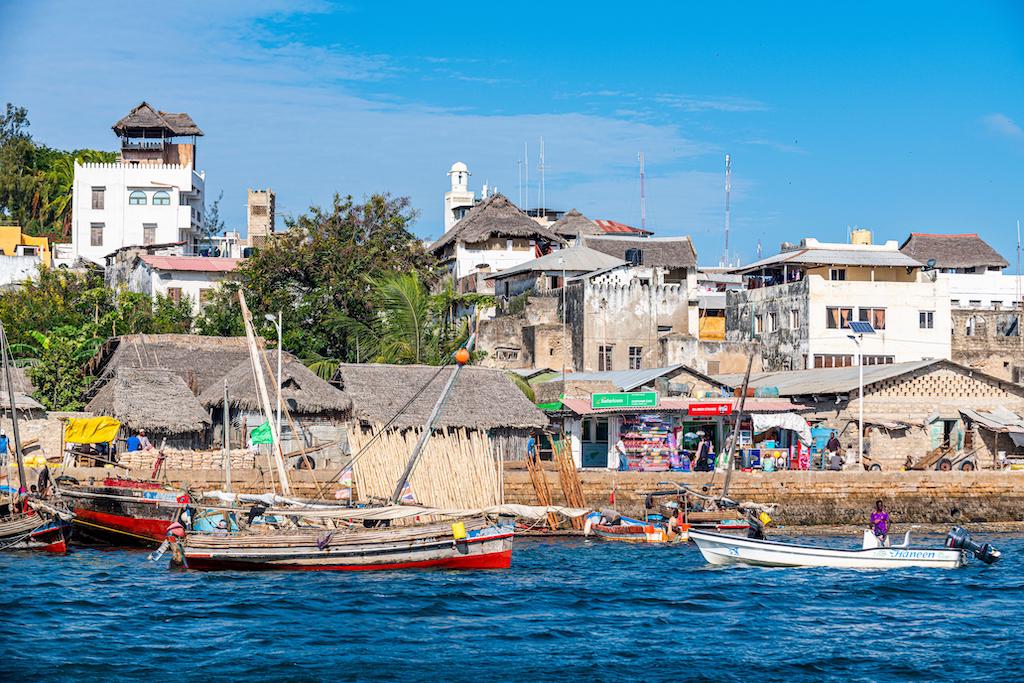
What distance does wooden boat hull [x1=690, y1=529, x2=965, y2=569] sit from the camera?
30.9 m

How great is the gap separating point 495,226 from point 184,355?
23919 millimetres

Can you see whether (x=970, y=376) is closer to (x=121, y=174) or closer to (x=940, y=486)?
(x=940, y=486)

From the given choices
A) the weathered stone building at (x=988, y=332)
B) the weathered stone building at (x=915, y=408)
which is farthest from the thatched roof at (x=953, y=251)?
the weathered stone building at (x=915, y=408)

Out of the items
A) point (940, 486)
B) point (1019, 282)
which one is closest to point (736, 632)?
point (940, 486)

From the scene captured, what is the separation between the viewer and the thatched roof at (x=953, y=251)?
244 feet

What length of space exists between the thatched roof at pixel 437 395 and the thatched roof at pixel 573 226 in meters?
36.0

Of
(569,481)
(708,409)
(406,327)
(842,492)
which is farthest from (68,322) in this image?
(842,492)

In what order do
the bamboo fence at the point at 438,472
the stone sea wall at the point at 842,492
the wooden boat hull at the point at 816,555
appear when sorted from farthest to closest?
the stone sea wall at the point at 842,492, the bamboo fence at the point at 438,472, the wooden boat hull at the point at 816,555

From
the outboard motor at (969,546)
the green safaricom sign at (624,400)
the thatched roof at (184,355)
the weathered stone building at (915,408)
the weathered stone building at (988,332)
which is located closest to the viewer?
the outboard motor at (969,546)

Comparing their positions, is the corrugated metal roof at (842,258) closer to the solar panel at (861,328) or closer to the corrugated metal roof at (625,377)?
the solar panel at (861,328)

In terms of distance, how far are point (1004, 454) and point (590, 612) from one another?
2384 cm

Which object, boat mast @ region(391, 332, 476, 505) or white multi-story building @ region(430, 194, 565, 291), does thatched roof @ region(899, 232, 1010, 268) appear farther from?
boat mast @ region(391, 332, 476, 505)

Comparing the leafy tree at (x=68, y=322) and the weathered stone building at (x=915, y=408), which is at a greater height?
the leafy tree at (x=68, y=322)

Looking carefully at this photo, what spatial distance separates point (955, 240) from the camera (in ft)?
250
